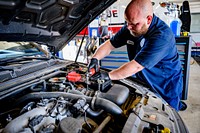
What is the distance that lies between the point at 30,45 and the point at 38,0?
0.99 m

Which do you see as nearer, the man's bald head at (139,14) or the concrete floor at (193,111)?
the man's bald head at (139,14)

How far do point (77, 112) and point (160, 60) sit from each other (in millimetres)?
937

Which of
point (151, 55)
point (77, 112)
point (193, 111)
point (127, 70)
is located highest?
point (151, 55)

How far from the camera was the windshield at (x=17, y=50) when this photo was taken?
1464mm

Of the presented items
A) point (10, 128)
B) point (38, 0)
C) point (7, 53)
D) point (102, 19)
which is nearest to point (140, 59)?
point (38, 0)

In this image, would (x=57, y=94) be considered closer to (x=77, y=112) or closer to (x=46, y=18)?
(x=77, y=112)

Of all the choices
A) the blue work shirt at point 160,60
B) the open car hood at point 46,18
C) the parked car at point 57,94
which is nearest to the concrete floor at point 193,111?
the blue work shirt at point 160,60

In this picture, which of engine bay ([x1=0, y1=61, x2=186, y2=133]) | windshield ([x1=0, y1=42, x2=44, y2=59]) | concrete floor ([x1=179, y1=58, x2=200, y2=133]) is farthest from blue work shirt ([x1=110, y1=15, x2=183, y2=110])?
windshield ([x1=0, y1=42, x2=44, y2=59])

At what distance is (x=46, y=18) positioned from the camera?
1.19 metres

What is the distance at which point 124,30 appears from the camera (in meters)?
1.81

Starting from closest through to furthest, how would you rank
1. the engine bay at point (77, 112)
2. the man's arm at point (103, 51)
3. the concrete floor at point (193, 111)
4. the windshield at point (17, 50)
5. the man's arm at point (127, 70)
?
the engine bay at point (77, 112)
the man's arm at point (127, 70)
the windshield at point (17, 50)
the man's arm at point (103, 51)
the concrete floor at point (193, 111)

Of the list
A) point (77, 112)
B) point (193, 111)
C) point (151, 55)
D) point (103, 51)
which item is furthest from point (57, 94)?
point (193, 111)

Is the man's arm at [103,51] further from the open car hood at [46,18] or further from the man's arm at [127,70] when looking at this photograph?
the man's arm at [127,70]

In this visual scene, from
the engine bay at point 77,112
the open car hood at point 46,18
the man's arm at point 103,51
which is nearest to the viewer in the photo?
the engine bay at point 77,112
